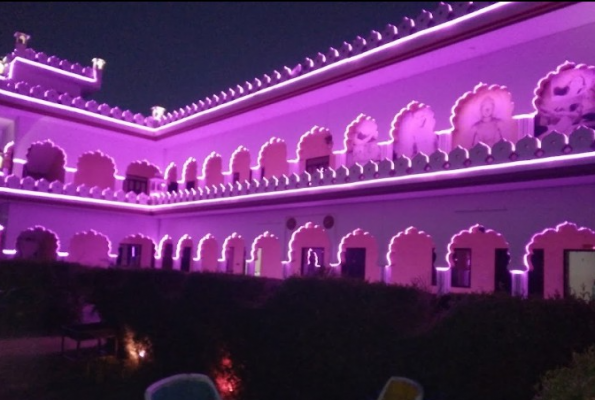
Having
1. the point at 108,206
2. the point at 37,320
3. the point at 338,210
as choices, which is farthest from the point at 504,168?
the point at 108,206

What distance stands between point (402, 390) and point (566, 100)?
842 cm

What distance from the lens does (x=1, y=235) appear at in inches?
694

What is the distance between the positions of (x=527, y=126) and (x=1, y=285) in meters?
13.5

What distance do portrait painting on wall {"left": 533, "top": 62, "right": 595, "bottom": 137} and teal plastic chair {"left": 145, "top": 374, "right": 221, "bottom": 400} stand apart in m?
8.99

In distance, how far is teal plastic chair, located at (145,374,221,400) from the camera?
5293 millimetres

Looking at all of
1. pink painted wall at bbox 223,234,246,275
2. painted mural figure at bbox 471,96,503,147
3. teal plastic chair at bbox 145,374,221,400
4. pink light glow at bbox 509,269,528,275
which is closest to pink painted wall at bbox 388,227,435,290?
painted mural figure at bbox 471,96,503,147

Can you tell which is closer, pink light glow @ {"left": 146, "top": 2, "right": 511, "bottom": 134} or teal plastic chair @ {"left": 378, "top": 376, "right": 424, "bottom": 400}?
teal plastic chair @ {"left": 378, "top": 376, "right": 424, "bottom": 400}

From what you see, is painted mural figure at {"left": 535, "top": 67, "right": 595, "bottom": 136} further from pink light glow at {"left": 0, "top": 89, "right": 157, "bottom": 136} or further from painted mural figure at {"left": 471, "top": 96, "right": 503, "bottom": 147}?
pink light glow at {"left": 0, "top": 89, "right": 157, "bottom": 136}

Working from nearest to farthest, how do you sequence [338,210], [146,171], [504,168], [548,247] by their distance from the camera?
[504,168] → [548,247] → [338,210] → [146,171]

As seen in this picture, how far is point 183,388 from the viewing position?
18.1 ft

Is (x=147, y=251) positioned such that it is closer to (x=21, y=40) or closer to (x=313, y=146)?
(x=313, y=146)

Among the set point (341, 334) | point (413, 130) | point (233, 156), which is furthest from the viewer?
point (233, 156)

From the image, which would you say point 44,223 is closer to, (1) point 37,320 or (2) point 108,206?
(2) point 108,206

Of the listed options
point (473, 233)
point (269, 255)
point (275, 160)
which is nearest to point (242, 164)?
point (275, 160)
